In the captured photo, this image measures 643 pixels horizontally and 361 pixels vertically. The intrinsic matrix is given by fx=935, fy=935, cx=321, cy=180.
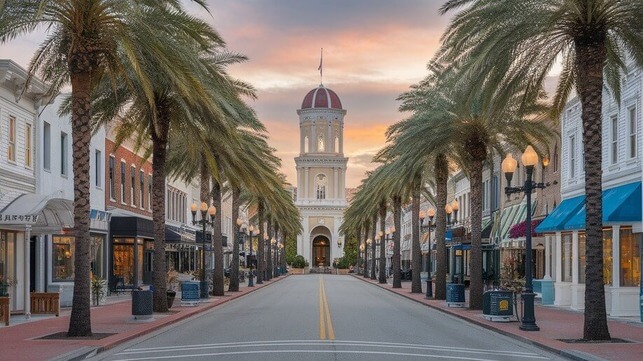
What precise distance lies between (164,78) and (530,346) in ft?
40.9

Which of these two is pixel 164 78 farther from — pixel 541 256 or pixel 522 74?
pixel 541 256

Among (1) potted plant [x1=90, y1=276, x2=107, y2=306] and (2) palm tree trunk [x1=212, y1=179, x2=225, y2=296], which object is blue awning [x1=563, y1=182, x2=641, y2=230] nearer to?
(1) potted plant [x1=90, y1=276, x2=107, y2=306]

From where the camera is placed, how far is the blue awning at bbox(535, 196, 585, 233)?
3672 centimetres

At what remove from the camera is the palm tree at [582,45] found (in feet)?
73.3

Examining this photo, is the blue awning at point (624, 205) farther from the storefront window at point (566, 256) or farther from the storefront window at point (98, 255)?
the storefront window at point (98, 255)

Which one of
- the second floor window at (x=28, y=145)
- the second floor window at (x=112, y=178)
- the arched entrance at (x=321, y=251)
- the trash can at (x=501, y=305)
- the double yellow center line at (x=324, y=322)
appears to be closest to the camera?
the double yellow center line at (x=324, y=322)

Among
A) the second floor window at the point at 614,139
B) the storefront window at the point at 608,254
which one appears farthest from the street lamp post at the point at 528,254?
the second floor window at the point at 614,139

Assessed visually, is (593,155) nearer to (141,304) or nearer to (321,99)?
(141,304)

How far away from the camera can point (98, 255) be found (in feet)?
152

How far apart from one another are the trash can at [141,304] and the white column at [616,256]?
15549mm

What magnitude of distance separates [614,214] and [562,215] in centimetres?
765

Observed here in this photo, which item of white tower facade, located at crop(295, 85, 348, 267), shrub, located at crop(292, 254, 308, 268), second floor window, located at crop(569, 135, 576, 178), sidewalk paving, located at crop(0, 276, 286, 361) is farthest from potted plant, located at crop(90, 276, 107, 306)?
white tower facade, located at crop(295, 85, 348, 267)

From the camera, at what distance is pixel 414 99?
1649 inches

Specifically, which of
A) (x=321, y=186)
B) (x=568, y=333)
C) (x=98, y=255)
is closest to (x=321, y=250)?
(x=321, y=186)
